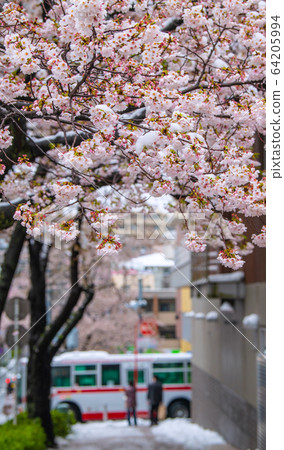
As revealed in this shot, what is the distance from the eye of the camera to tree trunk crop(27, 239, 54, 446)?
13.4 metres

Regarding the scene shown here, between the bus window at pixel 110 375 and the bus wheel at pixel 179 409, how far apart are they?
6.73ft

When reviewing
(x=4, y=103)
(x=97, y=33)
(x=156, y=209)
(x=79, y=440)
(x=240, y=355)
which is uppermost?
(x=97, y=33)

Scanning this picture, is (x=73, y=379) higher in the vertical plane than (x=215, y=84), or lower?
lower

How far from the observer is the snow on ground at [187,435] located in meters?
15.2

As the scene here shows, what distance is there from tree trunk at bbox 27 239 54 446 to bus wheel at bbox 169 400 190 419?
10.5 metres

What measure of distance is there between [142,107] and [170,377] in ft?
62.7

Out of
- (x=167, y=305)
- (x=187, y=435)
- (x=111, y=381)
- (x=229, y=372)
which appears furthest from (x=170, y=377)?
(x=167, y=305)

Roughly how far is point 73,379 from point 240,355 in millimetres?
10981

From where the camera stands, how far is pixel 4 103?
5.22 m

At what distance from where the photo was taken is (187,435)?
1669cm

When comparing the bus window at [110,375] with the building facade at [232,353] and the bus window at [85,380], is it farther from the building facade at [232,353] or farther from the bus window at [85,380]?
the building facade at [232,353]

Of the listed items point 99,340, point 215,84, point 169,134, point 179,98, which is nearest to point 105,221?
point 169,134

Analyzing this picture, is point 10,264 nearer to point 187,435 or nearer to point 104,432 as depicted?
point 187,435
